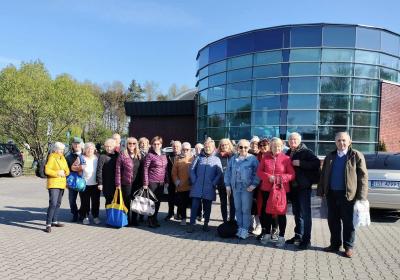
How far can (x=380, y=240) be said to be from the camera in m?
7.33

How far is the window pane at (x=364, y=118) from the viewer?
21.3 meters

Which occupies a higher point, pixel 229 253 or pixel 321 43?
pixel 321 43

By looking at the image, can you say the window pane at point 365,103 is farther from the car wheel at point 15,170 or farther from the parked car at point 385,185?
the car wheel at point 15,170

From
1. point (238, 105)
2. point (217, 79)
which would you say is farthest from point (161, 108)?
point (238, 105)

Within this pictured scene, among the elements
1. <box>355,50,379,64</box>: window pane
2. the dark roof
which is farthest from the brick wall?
the dark roof

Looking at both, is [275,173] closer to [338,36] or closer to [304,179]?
[304,179]

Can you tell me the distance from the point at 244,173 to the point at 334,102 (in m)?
15.8

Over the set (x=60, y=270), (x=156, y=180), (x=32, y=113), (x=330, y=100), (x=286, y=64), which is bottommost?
(x=60, y=270)

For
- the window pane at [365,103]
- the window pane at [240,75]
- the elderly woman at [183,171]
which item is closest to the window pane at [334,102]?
the window pane at [365,103]

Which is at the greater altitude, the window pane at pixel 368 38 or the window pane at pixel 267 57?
the window pane at pixel 368 38

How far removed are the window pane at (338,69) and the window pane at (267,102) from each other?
8.96 feet

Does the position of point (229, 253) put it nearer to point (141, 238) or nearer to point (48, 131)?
point (141, 238)

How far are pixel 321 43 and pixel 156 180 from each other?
52.5ft

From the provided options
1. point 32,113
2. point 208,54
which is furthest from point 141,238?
point 208,54
